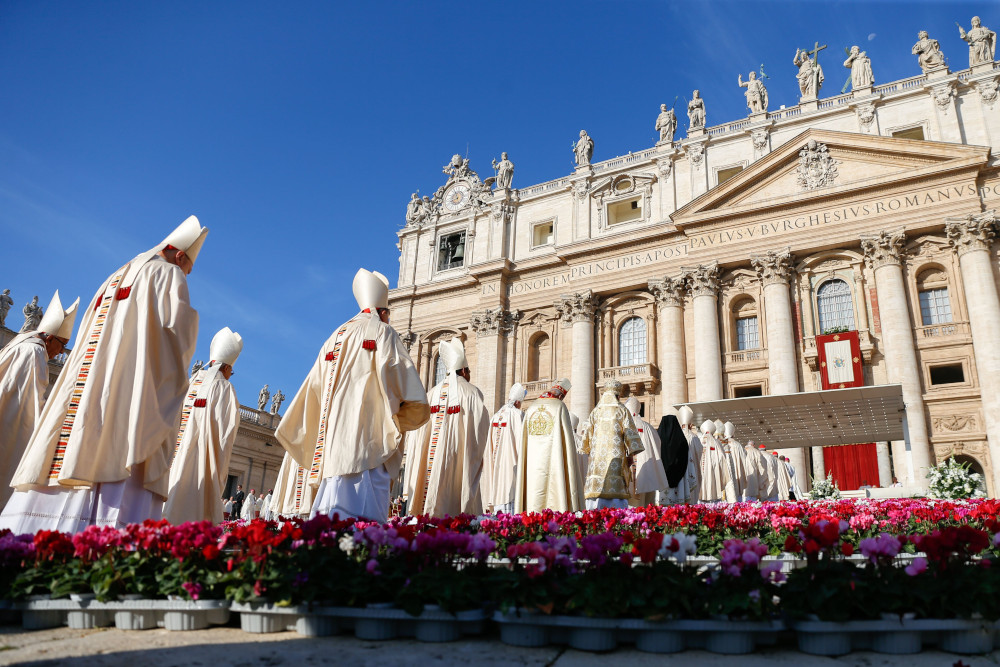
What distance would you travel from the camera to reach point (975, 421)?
22312 mm

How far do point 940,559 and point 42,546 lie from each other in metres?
4.71

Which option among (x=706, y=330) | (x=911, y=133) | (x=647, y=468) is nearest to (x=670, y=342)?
(x=706, y=330)

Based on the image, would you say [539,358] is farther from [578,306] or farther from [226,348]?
[226,348]

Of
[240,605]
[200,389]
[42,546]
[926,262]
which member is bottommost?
[240,605]

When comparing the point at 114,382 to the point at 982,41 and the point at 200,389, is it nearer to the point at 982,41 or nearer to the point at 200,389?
the point at 200,389

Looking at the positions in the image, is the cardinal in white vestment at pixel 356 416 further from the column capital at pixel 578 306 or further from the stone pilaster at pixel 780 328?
the column capital at pixel 578 306

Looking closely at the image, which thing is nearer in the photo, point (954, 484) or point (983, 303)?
point (954, 484)

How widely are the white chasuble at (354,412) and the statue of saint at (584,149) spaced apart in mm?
28284

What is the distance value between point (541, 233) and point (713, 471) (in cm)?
1947

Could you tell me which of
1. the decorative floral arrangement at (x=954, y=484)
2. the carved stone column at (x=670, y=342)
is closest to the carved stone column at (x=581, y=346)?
the carved stone column at (x=670, y=342)

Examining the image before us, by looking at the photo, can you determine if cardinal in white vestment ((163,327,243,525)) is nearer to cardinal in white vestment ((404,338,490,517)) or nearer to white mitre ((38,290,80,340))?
white mitre ((38,290,80,340))

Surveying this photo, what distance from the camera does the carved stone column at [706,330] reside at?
26234mm

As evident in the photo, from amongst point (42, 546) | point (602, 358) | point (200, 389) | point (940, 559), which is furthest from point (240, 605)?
point (602, 358)

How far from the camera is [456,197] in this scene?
38375 mm
